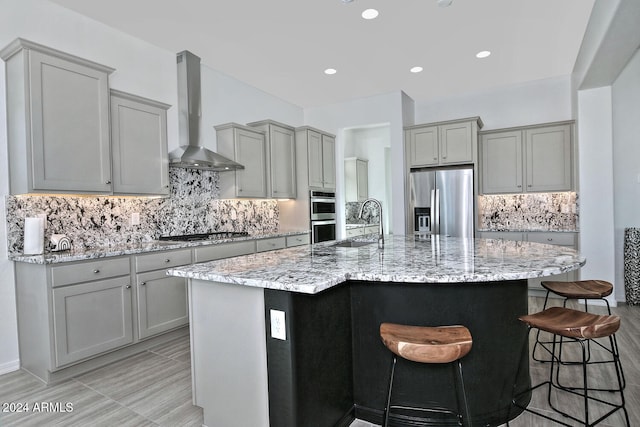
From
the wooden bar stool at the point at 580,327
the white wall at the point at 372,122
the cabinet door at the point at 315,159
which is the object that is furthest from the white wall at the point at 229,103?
the wooden bar stool at the point at 580,327

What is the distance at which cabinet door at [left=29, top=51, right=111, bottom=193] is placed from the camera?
8.50ft

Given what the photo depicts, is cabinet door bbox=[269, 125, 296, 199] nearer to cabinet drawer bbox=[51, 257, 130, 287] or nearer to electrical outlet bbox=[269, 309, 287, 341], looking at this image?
cabinet drawer bbox=[51, 257, 130, 287]

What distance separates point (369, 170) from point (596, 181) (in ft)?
14.7

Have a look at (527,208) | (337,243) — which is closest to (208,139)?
(337,243)

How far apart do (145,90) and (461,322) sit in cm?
371

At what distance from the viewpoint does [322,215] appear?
18.4 feet

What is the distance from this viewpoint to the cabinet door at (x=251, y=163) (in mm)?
4480

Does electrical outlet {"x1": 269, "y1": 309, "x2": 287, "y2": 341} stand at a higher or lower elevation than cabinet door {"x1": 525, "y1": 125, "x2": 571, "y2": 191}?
lower

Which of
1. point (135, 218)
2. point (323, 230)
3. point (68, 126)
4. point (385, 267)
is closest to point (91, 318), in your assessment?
point (135, 218)

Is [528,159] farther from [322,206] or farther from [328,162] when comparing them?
[322,206]

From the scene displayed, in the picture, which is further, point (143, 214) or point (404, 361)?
point (143, 214)

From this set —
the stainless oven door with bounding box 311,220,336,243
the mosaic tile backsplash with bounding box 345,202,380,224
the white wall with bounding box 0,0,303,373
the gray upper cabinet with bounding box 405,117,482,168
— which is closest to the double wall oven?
the stainless oven door with bounding box 311,220,336,243

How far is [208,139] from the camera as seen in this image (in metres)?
4.46

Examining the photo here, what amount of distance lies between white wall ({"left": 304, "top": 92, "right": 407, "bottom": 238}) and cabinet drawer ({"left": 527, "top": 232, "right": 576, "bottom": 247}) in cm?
181
